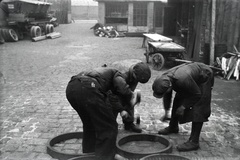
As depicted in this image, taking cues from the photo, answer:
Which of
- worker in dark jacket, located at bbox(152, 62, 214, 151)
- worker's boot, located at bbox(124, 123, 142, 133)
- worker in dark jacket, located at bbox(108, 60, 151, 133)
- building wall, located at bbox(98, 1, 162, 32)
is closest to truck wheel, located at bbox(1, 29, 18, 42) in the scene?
building wall, located at bbox(98, 1, 162, 32)

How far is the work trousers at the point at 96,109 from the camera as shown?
3.55m

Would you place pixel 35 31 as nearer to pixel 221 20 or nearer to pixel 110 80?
pixel 221 20

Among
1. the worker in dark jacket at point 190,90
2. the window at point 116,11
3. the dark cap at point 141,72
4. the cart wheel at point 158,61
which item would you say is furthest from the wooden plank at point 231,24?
the window at point 116,11

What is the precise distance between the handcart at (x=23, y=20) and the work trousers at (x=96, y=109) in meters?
16.6

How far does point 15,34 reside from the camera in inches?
769

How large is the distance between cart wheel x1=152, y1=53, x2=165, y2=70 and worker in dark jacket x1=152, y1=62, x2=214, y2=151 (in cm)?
604

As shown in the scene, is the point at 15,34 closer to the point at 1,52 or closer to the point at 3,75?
the point at 1,52

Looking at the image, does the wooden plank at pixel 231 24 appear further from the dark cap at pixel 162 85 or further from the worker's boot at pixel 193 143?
the dark cap at pixel 162 85

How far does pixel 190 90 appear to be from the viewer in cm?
415

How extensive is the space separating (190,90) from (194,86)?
0.25 feet

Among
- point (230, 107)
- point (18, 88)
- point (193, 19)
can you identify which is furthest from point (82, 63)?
point (230, 107)

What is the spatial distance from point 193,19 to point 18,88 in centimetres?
777

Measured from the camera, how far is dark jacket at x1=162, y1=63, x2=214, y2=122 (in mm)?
4152

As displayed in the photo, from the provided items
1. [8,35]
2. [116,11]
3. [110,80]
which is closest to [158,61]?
[110,80]
